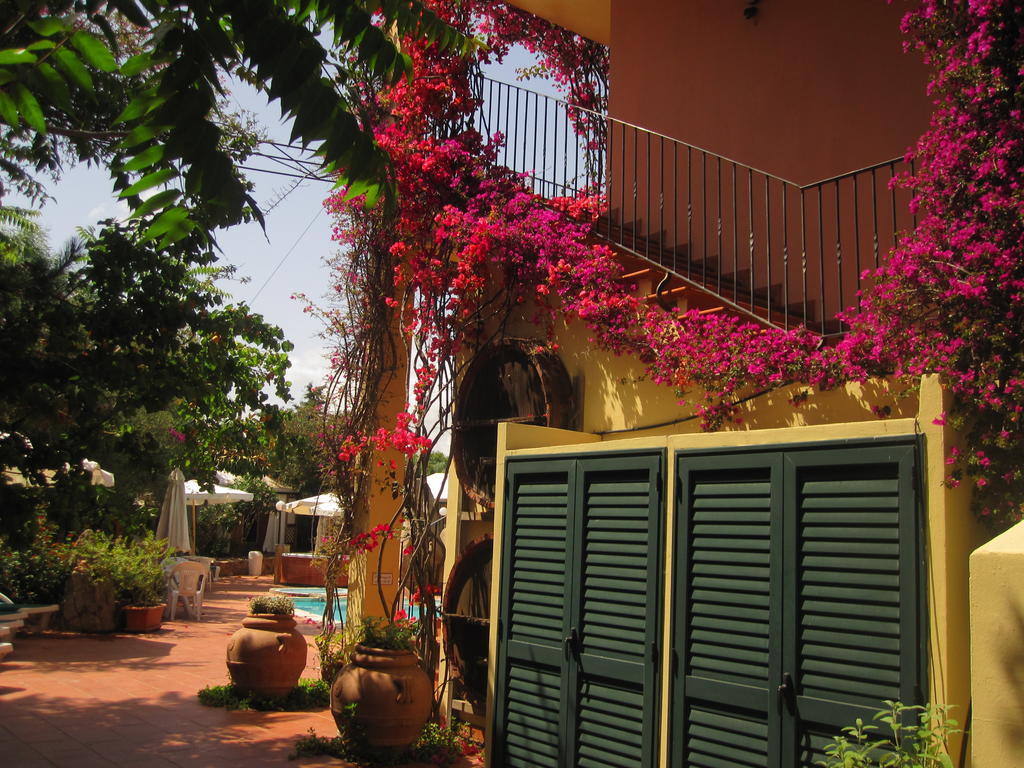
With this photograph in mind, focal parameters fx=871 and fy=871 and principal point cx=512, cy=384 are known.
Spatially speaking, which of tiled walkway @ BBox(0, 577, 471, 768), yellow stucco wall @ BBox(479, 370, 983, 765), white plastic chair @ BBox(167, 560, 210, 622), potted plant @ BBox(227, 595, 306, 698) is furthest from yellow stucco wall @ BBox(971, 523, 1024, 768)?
white plastic chair @ BBox(167, 560, 210, 622)

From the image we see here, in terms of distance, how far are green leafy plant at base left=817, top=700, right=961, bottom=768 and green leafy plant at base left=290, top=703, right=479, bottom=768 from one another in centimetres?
368

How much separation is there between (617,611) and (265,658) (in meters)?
4.63

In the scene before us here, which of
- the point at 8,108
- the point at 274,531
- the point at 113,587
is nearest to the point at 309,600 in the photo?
the point at 113,587

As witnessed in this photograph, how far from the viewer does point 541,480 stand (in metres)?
5.62

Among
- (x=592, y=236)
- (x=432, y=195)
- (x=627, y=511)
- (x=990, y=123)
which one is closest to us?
(x=990, y=123)

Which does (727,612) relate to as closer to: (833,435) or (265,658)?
(833,435)

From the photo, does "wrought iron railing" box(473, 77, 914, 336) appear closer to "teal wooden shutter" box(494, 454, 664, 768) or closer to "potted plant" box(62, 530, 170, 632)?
"teal wooden shutter" box(494, 454, 664, 768)

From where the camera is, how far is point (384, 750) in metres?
6.41

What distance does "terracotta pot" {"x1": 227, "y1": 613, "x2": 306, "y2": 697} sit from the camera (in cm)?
827

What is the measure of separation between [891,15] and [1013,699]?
6381mm

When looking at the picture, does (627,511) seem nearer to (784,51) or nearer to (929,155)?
(929,155)

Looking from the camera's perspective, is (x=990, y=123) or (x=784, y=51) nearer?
(x=990, y=123)

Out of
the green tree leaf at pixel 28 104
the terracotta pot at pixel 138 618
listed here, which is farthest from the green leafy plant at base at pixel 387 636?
the terracotta pot at pixel 138 618

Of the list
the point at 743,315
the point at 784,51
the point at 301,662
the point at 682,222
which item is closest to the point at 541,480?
the point at 743,315
